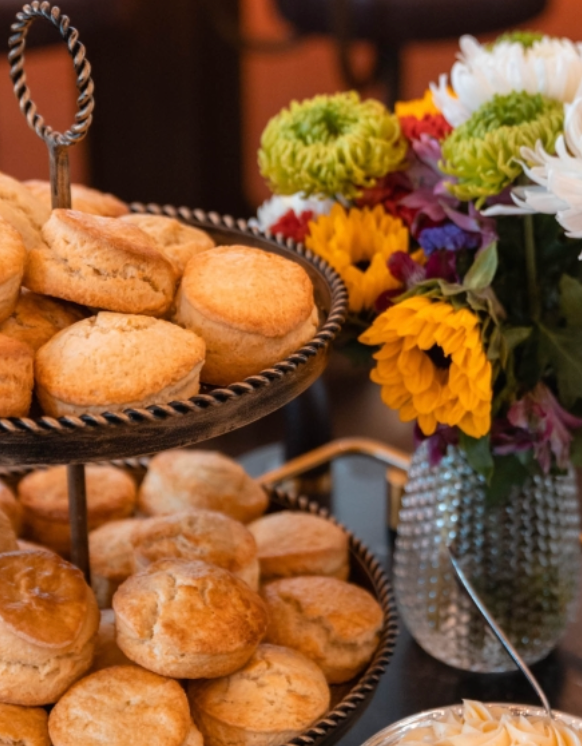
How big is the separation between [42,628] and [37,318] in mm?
227

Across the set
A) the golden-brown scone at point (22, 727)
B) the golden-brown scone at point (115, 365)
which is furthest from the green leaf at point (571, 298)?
the golden-brown scone at point (22, 727)

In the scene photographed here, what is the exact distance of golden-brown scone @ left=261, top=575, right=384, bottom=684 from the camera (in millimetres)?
874

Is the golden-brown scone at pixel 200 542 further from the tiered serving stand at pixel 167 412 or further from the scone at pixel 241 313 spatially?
the scone at pixel 241 313

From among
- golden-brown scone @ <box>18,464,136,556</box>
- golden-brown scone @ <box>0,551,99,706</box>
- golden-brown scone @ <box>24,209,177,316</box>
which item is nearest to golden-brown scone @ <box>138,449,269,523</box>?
golden-brown scone @ <box>18,464,136,556</box>

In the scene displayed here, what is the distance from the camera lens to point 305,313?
2.57 feet

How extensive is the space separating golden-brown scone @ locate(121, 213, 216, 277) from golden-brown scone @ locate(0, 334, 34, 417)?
0.18 m

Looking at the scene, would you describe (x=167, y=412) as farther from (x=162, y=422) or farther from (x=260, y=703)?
(x=260, y=703)

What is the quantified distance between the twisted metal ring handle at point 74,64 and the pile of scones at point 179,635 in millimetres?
336

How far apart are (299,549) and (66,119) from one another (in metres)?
2.77

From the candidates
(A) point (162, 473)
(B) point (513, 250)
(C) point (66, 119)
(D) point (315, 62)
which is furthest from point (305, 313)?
(D) point (315, 62)

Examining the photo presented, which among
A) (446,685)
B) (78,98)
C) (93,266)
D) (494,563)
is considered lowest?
(446,685)

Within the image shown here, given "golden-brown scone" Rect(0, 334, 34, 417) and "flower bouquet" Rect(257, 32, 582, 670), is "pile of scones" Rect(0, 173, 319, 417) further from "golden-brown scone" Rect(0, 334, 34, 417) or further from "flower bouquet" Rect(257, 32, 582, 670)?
"flower bouquet" Rect(257, 32, 582, 670)

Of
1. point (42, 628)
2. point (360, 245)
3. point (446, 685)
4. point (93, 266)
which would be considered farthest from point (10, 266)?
point (446, 685)

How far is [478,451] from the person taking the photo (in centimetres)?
92
